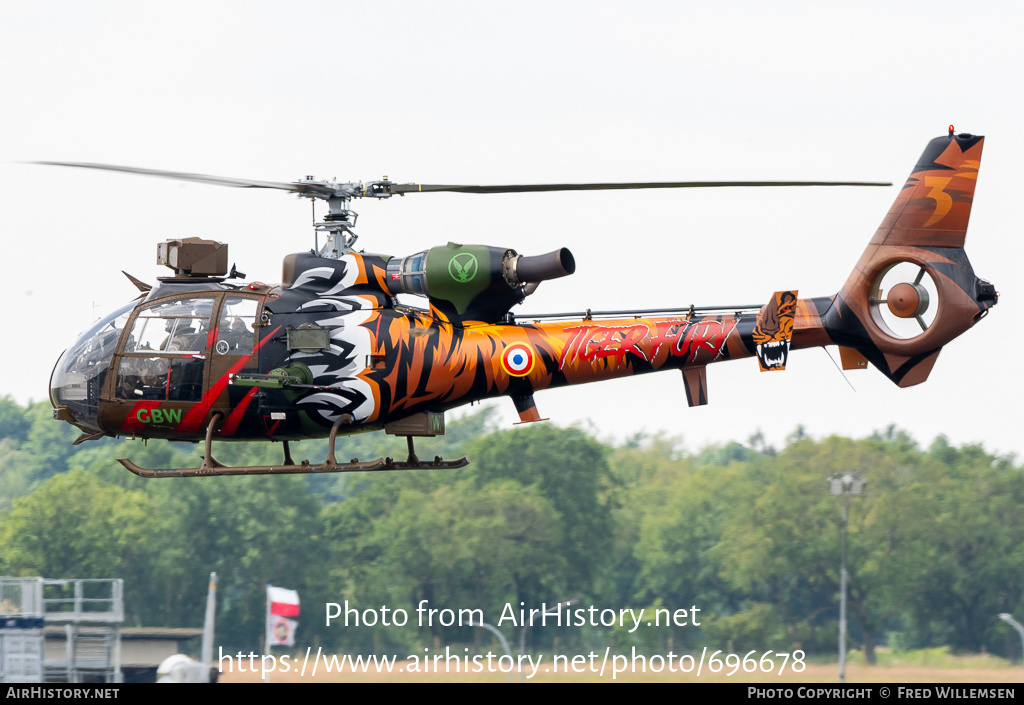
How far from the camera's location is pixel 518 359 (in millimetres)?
21406

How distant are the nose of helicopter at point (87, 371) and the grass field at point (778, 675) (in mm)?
43519

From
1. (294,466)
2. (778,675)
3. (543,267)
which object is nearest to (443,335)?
(543,267)

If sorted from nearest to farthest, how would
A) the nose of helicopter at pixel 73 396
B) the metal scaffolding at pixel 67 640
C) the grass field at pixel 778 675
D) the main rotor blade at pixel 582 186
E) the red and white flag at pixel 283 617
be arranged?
the main rotor blade at pixel 582 186
the nose of helicopter at pixel 73 396
the metal scaffolding at pixel 67 640
the grass field at pixel 778 675
the red and white flag at pixel 283 617

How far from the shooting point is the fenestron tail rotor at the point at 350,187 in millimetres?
20141

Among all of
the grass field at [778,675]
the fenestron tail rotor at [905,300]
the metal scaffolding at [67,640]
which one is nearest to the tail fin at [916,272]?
the fenestron tail rotor at [905,300]

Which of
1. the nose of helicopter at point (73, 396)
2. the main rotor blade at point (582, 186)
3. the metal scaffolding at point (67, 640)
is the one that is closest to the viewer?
the main rotor blade at point (582, 186)

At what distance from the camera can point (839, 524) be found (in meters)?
80.3

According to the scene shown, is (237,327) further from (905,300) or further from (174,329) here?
(905,300)

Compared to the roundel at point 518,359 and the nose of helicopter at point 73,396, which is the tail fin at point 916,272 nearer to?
the roundel at point 518,359

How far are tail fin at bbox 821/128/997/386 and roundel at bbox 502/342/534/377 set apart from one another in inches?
174

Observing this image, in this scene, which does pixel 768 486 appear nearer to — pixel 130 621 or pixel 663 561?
pixel 663 561

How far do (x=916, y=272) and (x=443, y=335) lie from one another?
23.1 ft

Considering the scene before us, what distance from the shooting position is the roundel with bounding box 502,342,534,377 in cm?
2141

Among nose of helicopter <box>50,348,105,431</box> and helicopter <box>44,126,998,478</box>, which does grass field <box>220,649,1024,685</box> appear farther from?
helicopter <box>44,126,998,478</box>
